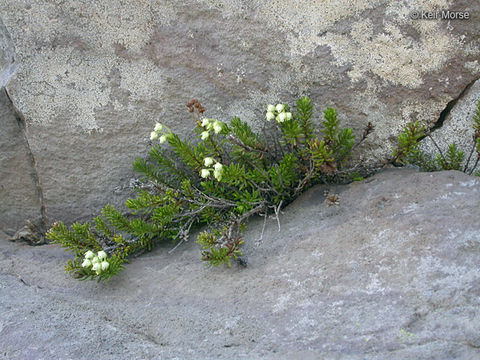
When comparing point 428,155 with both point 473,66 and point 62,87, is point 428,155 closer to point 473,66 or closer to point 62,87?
point 473,66

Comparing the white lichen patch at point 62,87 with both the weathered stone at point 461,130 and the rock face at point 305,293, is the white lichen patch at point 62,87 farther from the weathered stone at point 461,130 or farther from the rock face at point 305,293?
the weathered stone at point 461,130

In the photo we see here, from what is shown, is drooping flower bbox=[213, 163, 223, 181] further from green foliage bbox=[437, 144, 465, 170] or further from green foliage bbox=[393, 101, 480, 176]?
green foliage bbox=[437, 144, 465, 170]

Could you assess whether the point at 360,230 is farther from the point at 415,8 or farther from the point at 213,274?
the point at 415,8

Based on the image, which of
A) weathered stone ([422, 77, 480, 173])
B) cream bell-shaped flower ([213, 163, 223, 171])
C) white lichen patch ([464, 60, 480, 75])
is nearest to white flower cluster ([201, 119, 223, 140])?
cream bell-shaped flower ([213, 163, 223, 171])

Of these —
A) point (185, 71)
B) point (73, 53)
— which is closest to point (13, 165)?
point (73, 53)

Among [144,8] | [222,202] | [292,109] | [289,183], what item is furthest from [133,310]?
[144,8]
